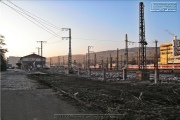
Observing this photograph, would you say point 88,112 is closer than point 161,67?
Yes

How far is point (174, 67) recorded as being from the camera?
6456cm

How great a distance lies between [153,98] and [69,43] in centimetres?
5149

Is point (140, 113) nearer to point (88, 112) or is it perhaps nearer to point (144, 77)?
point (88, 112)

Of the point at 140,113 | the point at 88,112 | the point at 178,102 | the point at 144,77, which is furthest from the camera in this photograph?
the point at 144,77

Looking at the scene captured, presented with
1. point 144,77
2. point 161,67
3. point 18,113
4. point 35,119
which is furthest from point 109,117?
point 161,67

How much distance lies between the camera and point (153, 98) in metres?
13.7

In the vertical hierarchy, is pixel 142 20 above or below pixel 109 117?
above

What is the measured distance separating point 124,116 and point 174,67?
5870 centimetres

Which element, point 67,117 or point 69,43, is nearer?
point 67,117

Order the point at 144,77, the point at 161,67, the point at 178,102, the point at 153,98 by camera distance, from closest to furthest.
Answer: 1. the point at 178,102
2. the point at 153,98
3. the point at 144,77
4. the point at 161,67

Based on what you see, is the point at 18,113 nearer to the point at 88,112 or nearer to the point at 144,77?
the point at 88,112

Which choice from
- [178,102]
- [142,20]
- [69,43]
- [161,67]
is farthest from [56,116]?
[161,67]

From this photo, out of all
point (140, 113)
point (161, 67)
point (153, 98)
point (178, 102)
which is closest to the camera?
point (140, 113)

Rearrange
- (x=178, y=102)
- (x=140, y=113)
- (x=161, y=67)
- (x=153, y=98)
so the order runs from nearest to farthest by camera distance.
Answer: (x=140, y=113) < (x=178, y=102) < (x=153, y=98) < (x=161, y=67)
